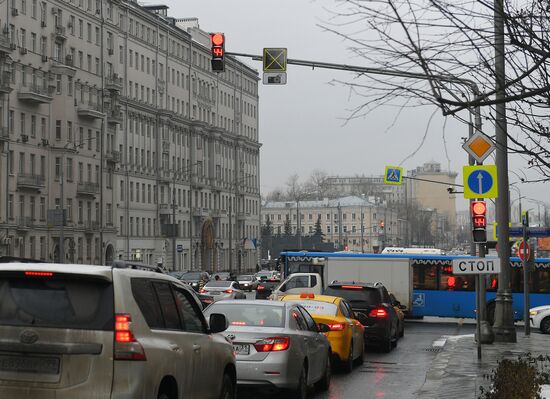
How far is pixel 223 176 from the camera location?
436ft

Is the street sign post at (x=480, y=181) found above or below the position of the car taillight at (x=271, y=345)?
above

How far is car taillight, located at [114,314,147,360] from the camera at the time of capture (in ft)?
27.5

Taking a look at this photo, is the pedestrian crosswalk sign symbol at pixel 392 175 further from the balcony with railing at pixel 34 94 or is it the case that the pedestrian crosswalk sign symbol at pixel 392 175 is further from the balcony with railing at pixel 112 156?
the balcony with railing at pixel 112 156

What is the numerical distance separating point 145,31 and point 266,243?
65.6m

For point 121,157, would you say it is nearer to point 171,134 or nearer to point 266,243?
point 171,134

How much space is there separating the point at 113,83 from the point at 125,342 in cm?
8985

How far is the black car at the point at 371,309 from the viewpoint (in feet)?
84.6

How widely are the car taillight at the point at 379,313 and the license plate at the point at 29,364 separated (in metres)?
18.1

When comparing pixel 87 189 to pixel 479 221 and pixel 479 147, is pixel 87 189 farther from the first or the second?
pixel 479 147

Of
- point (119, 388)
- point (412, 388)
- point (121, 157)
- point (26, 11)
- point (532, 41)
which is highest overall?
point (26, 11)

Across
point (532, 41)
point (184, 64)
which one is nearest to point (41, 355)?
point (532, 41)

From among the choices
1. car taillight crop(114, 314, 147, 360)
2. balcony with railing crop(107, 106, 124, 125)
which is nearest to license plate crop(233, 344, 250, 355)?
car taillight crop(114, 314, 147, 360)

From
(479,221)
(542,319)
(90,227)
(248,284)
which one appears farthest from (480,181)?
(90,227)

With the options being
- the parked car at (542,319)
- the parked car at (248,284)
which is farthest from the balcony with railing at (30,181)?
the parked car at (542,319)
